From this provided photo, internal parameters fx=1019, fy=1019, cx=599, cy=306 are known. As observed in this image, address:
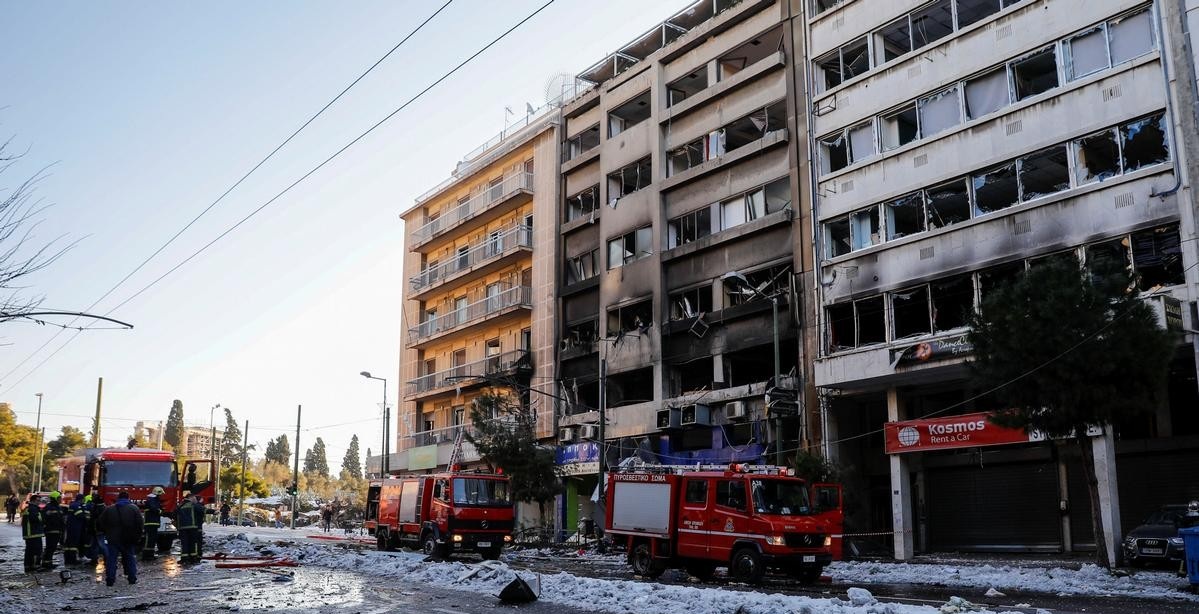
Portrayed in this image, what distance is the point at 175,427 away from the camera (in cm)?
14650

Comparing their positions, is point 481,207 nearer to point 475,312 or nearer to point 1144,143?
point 475,312

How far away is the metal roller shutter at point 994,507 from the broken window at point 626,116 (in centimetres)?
1973

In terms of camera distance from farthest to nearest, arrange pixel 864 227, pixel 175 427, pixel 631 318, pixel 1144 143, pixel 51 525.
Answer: pixel 175 427, pixel 631 318, pixel 864 227, pixel 1144 143, pixel 51 525

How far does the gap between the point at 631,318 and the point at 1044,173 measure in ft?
58.4

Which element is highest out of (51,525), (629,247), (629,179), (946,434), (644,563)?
(629,179)

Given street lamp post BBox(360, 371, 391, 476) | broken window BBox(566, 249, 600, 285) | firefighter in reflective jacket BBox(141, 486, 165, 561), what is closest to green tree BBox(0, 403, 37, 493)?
street lamp post BBox(360, 371, 391, 476)

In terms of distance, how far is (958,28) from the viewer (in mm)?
29438

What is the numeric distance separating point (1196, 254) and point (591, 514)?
2573 centimetres

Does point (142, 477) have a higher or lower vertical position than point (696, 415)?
lower

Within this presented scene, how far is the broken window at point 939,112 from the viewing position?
29.1 metres

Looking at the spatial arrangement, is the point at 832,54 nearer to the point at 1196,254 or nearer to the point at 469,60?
the point at 1196,254

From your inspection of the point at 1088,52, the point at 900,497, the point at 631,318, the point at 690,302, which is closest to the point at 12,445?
the point at 631,318

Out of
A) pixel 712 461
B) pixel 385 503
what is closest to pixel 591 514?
pixel 712 461

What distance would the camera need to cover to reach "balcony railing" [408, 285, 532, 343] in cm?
4647
